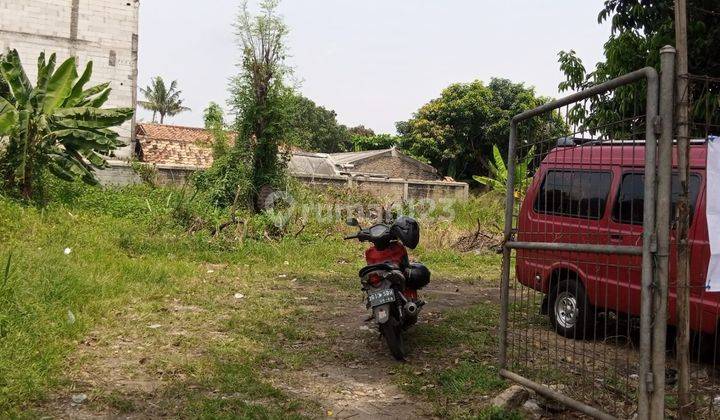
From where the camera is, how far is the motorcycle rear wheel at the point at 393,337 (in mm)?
5016

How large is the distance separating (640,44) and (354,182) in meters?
10.9

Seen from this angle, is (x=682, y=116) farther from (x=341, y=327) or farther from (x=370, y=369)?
(x=341, y=327)

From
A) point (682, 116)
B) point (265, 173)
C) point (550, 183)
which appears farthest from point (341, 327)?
point (265, 173)

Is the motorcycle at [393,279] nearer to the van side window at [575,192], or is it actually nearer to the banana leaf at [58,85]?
the van side window at [575,192]

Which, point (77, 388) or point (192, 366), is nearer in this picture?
point (77, 388)

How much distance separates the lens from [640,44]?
23.7 feet

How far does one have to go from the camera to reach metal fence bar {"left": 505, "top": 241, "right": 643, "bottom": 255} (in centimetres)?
320

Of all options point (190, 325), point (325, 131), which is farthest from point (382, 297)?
point (325, 131)

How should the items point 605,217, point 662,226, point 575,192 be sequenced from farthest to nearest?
point 605,217 < point 575,192 < point 662,226

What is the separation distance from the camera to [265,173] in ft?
49.0

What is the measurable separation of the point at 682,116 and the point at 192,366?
12.4 ft

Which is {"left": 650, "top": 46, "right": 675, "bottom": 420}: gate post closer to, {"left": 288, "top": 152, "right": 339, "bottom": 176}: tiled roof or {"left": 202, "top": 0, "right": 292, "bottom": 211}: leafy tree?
{"left": 202, "top": 0, "right": 292, "bottom": 211}: leafy tree

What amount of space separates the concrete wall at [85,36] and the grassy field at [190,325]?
15.4m

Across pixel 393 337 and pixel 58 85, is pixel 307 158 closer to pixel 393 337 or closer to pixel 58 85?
pixel 58 85
